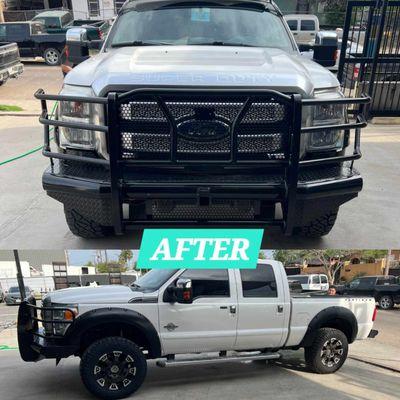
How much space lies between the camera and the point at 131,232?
482cm

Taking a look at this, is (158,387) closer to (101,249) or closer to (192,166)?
(101,249)

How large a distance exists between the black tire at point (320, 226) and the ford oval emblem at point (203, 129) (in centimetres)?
146

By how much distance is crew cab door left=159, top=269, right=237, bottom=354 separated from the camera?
5.06 metres

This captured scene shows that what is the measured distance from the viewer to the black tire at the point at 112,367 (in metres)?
4.68

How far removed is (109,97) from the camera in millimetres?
3322

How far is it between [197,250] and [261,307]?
235 centimetres

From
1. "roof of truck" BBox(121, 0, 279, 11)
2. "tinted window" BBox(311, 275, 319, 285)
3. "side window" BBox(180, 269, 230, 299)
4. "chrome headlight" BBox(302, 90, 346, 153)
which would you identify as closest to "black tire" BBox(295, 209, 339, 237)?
"chrome headlight" BBox(302, 90, 346, 153)

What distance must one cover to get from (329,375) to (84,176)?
3780 millimetres

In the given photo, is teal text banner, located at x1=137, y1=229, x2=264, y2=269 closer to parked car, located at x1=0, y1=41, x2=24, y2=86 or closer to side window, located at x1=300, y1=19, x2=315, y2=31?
parked car, located at x1=0, y1=41, x2=24, y2=86

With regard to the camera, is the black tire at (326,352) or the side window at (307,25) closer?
the black tire at (326,352)

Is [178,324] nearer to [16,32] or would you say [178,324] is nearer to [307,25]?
[16,32]

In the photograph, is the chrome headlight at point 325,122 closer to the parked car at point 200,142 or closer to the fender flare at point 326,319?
the parked car at point 200,142

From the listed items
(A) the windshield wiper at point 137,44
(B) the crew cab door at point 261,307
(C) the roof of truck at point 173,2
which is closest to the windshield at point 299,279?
(B) the crew cab door at point 261,307

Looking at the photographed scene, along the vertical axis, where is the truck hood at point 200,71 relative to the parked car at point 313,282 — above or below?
above
